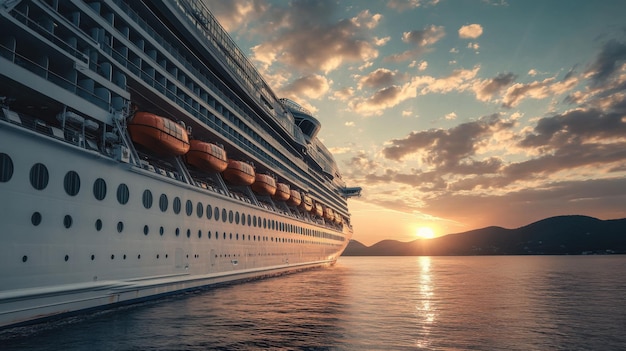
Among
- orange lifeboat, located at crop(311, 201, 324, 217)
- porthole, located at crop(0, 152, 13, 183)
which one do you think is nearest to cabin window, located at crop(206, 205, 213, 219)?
porthole, located at crop(0, 152, 13, 183)

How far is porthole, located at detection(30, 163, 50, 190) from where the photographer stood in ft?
49.3

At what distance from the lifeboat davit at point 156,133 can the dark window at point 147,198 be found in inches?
118

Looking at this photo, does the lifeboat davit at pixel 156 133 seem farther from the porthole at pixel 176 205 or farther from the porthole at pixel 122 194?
the porthole at pixel 122 194

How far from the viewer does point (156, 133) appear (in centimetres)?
2239

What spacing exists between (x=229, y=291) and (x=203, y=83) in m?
15.4

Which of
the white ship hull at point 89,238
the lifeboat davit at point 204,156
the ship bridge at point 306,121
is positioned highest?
the ship bridge at point 306,121

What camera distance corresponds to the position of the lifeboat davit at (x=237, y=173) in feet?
109

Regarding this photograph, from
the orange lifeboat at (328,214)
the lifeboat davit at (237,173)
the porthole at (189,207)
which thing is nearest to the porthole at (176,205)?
the porthole at (189,207)

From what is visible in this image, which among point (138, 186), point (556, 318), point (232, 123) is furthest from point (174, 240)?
point (556, 318)

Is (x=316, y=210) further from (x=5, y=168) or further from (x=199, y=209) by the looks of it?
(x=5, y=168)

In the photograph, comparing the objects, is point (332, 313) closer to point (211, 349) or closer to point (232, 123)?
point (211, 349)

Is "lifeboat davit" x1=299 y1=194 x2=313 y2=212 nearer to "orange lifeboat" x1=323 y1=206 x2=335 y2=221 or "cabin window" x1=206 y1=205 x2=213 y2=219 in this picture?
"orange lifeboat" x1=323 y1=206 x2=335 y2=221

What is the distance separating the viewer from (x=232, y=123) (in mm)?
36250

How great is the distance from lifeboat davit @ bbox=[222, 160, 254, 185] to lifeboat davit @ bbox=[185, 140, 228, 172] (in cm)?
391
